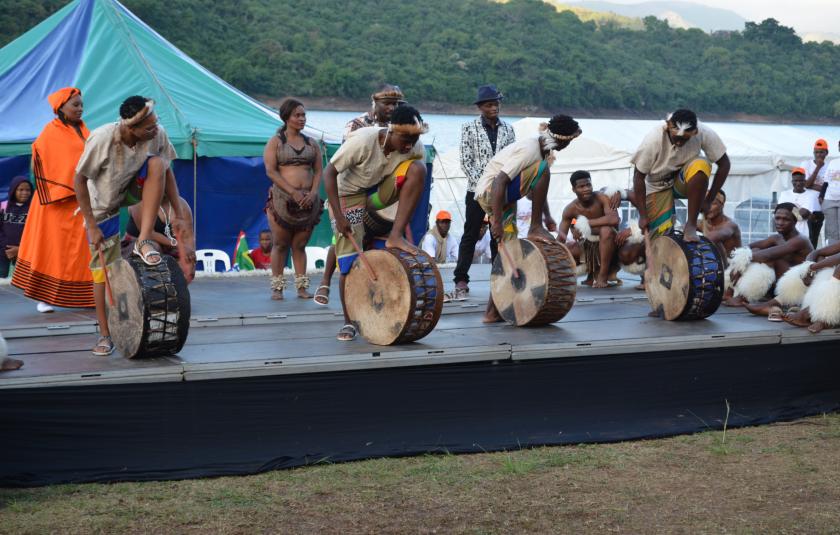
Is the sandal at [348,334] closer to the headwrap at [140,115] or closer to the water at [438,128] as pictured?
the headwrap at [140,115]

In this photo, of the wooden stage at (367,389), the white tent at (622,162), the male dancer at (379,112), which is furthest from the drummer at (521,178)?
the white tent at (622,162)

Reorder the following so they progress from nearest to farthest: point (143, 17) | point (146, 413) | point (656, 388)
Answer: point (146, 413) < point (656, 388) < point (143, 17)

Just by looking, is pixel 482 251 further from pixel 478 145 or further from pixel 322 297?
pixel 322 297

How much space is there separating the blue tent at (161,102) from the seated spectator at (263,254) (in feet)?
3.44

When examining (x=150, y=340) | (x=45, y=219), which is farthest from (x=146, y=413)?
(x=45, y=219)

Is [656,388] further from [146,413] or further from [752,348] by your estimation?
[146,413]

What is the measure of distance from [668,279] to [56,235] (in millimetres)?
4760

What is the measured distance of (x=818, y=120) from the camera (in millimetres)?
46562

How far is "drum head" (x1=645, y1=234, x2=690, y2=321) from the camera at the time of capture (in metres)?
7.78

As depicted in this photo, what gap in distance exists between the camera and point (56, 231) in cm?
805

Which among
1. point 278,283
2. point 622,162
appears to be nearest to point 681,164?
point 278,283

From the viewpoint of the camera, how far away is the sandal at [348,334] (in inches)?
268

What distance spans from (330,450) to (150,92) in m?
8.52

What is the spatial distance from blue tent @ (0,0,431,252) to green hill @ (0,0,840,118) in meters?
13.6
